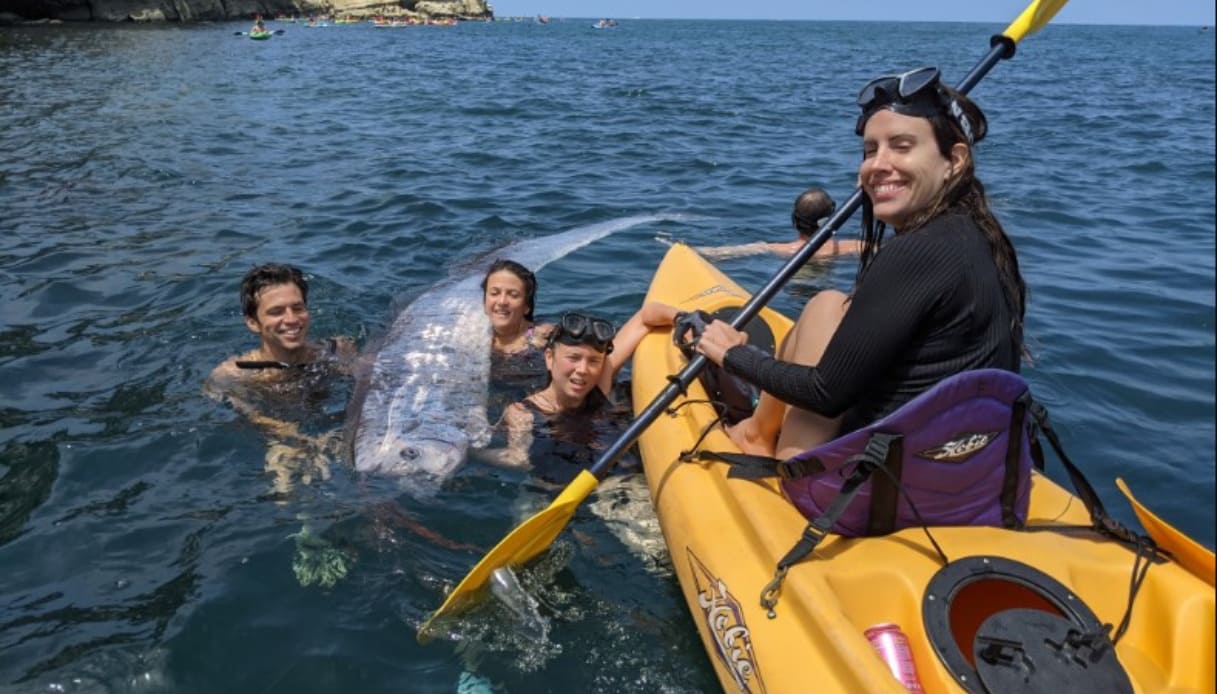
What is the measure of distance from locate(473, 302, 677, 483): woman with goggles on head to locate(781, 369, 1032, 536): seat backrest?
6.12 feet

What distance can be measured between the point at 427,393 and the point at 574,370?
113cm

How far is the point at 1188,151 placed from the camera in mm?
14461

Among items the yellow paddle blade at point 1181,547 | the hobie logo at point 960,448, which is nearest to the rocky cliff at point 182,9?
the hobie logo at point 960,448

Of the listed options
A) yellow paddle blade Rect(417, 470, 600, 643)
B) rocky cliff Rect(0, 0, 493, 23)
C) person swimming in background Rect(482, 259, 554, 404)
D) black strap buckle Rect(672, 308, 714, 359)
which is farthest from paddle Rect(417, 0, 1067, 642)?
rocky cliff Rect(0, 0, 493, 23)

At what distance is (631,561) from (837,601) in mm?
1529

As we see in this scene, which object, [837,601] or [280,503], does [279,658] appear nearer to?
[280,503]

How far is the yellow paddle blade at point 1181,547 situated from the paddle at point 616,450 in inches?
68.8

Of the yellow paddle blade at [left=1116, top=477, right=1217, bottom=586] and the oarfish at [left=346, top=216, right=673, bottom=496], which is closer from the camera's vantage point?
the yellow paddle blade at [left=1116, top=477, right=1217, bottom=586]

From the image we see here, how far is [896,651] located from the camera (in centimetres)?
280

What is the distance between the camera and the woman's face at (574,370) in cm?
493

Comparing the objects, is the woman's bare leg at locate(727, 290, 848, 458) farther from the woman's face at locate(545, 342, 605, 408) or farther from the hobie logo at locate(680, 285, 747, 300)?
the hobie logo at locate(680, 285, 747, 300)

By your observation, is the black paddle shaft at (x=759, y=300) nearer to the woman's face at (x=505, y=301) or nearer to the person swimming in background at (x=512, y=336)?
the person swimming in background at (x=512, y=336)

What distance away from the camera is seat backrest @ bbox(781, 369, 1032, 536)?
290cm

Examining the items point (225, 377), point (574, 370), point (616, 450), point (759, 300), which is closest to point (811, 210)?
point (759, 300)
